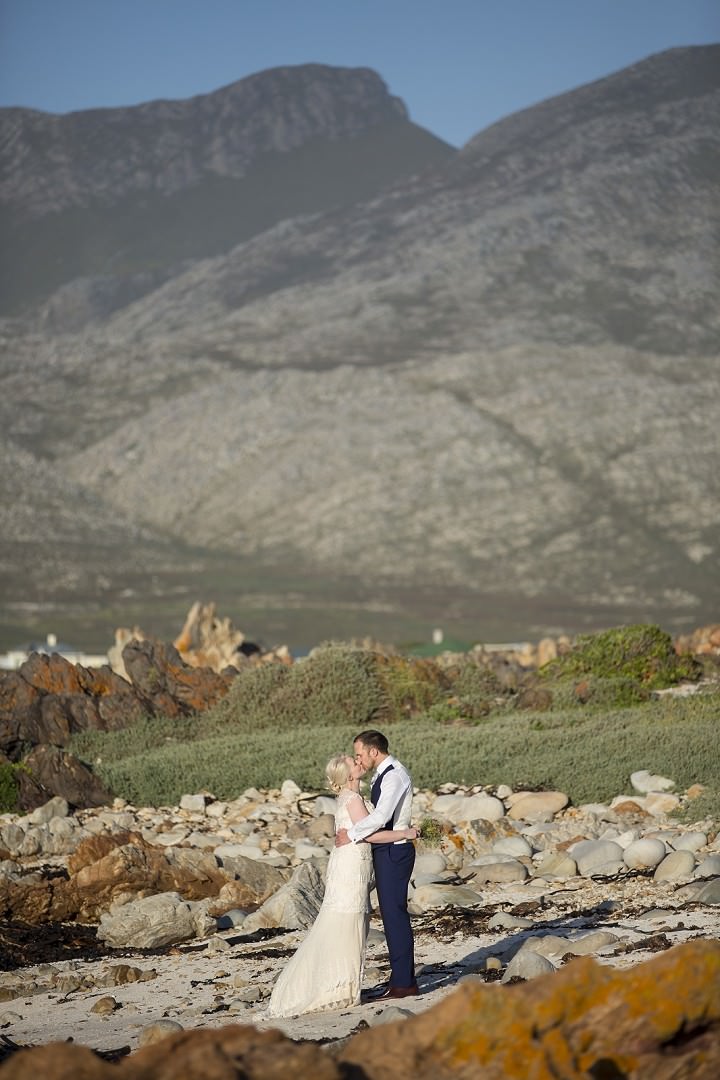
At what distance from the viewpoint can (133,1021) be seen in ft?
25.2

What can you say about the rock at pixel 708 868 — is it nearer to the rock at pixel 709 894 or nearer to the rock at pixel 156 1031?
the rock at pixel 709 894

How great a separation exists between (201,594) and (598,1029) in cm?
8379

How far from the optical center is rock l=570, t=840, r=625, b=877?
11.6 metres

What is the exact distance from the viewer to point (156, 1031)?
6.82 meters

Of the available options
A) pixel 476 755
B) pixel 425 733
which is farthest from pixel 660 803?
pixel 425 733

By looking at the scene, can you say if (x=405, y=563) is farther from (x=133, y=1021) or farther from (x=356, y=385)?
(x=133, y=1021)

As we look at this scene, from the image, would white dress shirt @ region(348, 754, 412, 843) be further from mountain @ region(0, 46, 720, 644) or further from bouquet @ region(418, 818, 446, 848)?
mountain @ region(0, 46, 720, 644)

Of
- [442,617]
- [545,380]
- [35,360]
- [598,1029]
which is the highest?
[35,360]

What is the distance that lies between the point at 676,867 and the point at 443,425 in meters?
101

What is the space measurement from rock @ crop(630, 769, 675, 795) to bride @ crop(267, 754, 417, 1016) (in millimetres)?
7348

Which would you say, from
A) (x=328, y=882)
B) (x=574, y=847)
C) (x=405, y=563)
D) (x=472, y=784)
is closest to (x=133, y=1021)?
(x=328, y=882)

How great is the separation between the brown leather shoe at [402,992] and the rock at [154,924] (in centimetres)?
277

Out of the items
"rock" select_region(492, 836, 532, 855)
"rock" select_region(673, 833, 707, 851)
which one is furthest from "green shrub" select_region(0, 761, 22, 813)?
"rock" select_region(673, 833, 707, 851)

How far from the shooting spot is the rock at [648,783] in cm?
1489
